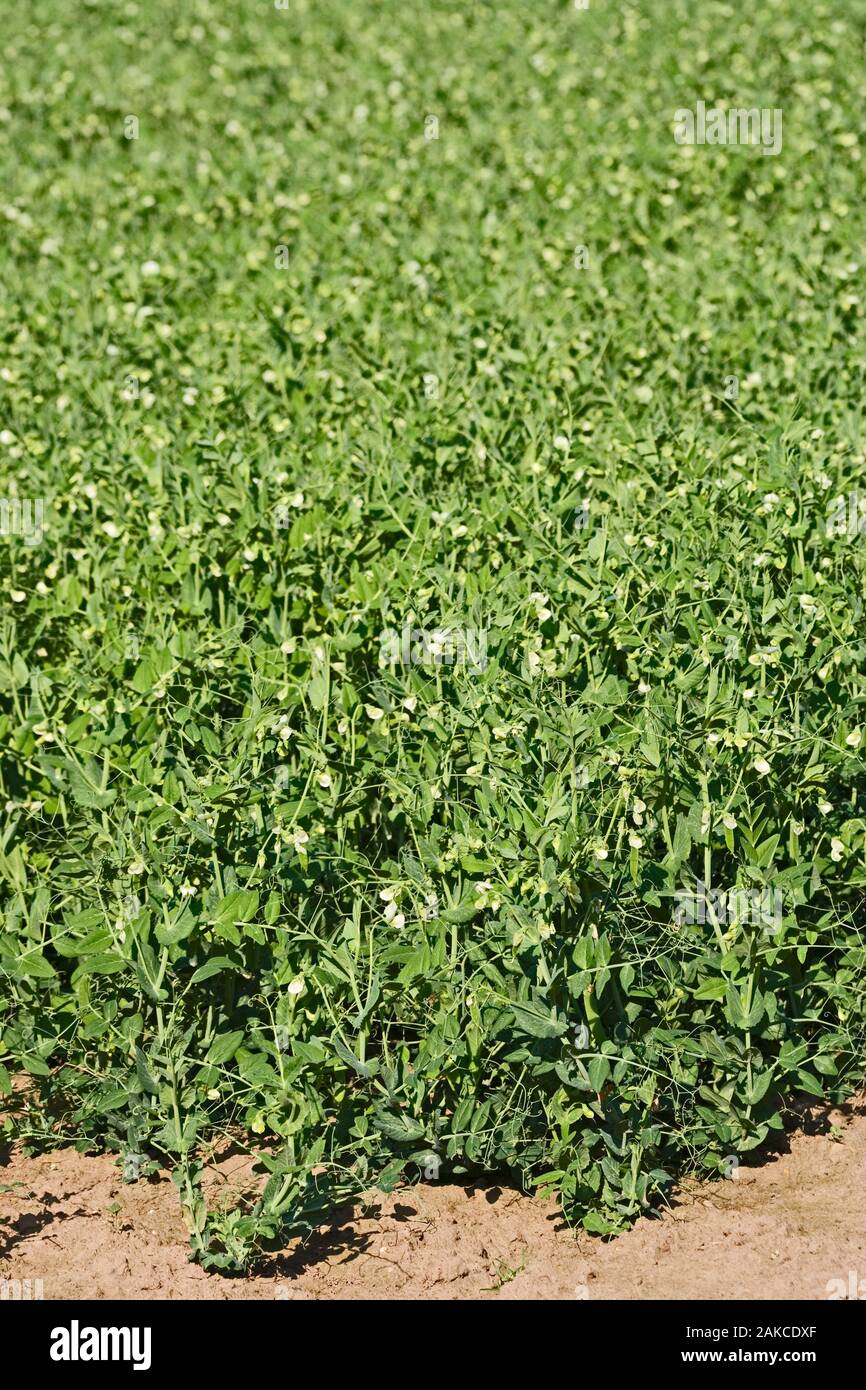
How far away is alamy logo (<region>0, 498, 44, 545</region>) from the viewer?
5.66m

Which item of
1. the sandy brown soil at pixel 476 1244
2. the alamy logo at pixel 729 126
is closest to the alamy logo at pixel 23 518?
the sandy brown soil at pixel 476 1244

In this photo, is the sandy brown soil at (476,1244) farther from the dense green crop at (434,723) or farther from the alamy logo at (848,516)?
→ the alamy logo at (848,516)

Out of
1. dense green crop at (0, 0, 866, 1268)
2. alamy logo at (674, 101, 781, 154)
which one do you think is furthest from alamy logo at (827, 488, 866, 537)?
alamy logo at (674, 101, 781, 154)

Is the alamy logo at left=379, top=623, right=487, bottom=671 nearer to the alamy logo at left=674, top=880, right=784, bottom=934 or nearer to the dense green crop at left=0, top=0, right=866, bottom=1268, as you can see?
the dense green crop at left=0, top=0, right=866, bottom=1268

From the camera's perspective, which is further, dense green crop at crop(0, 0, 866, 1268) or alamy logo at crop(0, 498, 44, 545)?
alamy logo at crop(0, 498, 44, 545)

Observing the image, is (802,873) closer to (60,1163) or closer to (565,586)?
(565,586)

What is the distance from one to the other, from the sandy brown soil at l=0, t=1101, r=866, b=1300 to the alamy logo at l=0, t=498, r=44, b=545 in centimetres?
244

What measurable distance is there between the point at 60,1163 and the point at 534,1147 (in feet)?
4.27

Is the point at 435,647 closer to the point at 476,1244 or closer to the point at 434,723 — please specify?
the point at 434,723

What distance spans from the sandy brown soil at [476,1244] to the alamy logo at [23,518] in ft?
8.02

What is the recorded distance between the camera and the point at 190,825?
4.08 m
